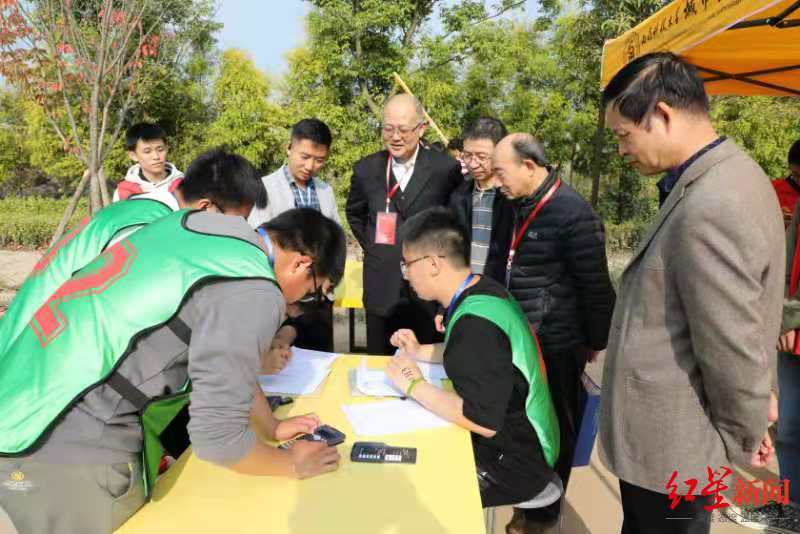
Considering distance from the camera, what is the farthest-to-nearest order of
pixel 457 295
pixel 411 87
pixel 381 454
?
pixel 411 87 < pixel 457 295 < pixel 381 454

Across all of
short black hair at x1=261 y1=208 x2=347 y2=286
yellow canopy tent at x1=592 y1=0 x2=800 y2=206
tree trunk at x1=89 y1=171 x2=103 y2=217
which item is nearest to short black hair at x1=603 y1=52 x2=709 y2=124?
yellow canopy tent at x1=592 y1=0 x2=800 y2=206

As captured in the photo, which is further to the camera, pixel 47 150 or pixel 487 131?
pixel 47 150

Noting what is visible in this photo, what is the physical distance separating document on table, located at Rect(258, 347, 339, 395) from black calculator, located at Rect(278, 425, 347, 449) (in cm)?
30

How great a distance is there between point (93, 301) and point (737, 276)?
1277mm

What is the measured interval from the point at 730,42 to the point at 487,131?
1.56 meters

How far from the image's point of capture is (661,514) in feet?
4.50

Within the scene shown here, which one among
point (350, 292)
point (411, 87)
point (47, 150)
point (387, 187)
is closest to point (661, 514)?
point (387, 187)

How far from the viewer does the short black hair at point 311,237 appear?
4.41 feet

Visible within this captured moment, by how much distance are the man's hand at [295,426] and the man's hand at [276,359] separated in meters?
0.39

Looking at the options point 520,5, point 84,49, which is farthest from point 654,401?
point 520,5

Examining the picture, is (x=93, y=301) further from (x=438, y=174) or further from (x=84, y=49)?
(x=84, y=49)

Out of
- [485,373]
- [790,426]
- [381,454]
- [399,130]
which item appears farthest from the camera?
[399,130]

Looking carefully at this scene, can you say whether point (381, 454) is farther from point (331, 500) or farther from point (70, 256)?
point (70, 256)

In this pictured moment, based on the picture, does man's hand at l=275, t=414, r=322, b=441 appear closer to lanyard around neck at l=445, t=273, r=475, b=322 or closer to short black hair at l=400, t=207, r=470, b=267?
lanyard around neck at l=445, t=273, r=475, b=322
